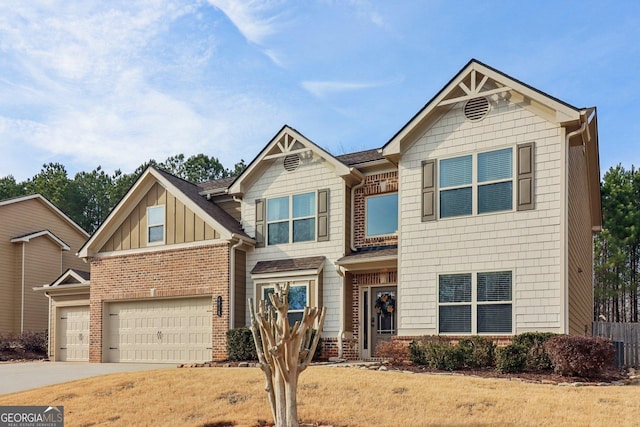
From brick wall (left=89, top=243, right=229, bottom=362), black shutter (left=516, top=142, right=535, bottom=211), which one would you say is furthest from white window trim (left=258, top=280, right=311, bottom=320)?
black shutter (left=516, top=142, right=535, bottom=211)

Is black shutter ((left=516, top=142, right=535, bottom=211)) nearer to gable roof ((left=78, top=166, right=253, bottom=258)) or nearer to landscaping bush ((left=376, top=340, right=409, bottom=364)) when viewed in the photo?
landscaping bush ((left=376, top=340, right=409, bottom=364))

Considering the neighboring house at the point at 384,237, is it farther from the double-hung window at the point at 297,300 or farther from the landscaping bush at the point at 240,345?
the landscaping bush at the point at 240,345

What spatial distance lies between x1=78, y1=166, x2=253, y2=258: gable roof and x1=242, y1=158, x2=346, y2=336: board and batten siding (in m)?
0.75

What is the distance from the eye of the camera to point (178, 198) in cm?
2048

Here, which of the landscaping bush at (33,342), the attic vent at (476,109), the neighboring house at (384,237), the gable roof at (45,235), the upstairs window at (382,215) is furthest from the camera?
the gable roof at (45,235)

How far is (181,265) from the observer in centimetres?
2002

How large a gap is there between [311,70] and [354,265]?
5.72m

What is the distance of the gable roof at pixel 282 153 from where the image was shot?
61.9ft

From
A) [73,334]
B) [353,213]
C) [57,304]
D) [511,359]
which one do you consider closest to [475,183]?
[353,213]

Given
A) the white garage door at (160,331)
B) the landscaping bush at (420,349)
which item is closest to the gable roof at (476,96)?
the landscaping bush at (420,349)

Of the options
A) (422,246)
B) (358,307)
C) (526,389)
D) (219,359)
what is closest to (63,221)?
(219,359)

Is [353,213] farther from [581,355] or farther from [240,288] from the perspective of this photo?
[581,355]

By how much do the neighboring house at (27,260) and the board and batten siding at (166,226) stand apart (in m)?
8.80

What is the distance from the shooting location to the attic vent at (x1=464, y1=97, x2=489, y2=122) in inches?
641
